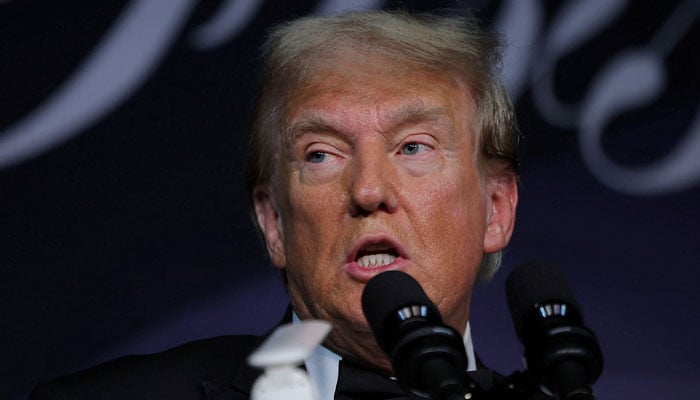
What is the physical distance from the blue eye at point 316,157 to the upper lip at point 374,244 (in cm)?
17

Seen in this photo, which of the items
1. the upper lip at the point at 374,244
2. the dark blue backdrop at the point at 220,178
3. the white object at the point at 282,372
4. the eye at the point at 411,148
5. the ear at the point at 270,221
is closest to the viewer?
the white object at the point at 282,372

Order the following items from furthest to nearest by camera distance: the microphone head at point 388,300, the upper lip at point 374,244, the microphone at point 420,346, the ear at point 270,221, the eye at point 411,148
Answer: the ear at point 270,221, the eye at point 411,148, the upper lip at point 374,244, the microphone head at point 388,300, the microphone at point 420,346

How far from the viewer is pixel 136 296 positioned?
111 inches

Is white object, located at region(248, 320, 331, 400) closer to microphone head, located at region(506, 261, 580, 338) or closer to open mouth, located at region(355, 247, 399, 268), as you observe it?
microphone head, located at region(506, 261, 580, 338)

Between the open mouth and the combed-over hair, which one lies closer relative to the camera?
the open mouth

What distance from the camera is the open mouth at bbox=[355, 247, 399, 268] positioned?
218 centimetres

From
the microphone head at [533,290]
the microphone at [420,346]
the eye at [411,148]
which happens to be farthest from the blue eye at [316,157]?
the microphone at [420,346]

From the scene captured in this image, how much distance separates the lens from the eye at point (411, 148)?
89.2 inches

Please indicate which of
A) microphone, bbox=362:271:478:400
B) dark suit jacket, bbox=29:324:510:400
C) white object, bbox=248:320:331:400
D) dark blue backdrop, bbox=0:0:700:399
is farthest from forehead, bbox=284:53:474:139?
white object, bbox=248:320:331:400

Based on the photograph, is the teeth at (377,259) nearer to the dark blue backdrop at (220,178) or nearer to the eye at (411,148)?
the eye at (411,148)

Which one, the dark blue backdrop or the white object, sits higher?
the dark blue backdrop

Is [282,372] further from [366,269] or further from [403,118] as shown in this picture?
[403,118]

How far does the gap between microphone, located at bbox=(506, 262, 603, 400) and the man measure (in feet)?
1.63

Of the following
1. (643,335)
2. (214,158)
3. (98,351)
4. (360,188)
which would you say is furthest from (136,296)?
(643,335)
